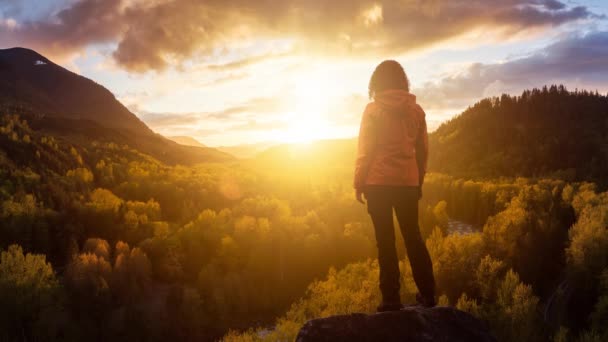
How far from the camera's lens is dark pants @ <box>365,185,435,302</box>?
→ 24.8 ft

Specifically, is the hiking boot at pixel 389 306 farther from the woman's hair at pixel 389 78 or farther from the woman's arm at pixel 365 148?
the woman's hair at pixel 389 78

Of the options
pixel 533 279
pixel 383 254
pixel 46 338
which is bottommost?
pixel 46 338

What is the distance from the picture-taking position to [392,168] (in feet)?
24.5

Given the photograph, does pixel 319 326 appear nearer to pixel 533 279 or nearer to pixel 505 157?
pixel 533 279

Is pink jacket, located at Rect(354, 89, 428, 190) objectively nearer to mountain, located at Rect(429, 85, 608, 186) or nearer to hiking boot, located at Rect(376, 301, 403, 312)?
hiking boot, located at Rect(376, 301, 403, 312)

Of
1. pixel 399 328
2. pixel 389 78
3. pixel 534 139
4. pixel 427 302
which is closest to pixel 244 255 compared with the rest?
pixel 427 302

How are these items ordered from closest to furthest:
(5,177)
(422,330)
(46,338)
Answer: (422,330)
(46,338)
(5,177)

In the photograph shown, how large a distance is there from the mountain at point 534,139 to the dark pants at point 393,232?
130m

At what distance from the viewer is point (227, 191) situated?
102 m

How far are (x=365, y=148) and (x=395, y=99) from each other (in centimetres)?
95

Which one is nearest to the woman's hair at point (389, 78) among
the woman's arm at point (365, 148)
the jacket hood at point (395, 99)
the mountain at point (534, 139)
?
the jacket hood at point (395, 99)

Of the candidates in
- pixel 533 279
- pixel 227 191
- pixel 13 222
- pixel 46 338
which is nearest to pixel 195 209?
pixel 227 191

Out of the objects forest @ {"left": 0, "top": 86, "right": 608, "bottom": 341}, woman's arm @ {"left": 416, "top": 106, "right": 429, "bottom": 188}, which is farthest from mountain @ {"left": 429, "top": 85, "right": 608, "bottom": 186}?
woman's arm @ {"left": 416, "top": 106, "right": 429, "bottom": 188}

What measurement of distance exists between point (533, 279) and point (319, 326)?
34982 millimetres
